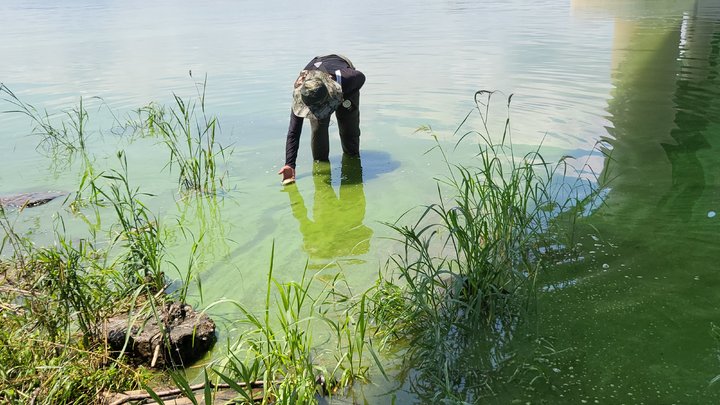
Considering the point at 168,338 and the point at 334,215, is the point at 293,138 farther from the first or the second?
the point at 168,338

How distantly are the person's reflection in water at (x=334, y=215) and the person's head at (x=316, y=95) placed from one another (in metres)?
0.64

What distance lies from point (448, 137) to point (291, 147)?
184 centimetres

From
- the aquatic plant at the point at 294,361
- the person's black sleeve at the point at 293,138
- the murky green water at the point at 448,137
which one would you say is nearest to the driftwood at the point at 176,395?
the aquatic plant at the point at 294,361

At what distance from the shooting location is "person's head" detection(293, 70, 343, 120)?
495 cm

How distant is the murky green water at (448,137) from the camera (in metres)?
2.87

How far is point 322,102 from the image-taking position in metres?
5.03

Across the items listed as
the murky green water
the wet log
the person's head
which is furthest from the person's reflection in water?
the wet log

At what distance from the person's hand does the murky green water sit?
101 mm

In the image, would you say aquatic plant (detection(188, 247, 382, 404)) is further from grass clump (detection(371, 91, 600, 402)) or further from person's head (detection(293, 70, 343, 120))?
person's head (detection(293, 70, 343, 120))

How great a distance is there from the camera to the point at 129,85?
10.0m

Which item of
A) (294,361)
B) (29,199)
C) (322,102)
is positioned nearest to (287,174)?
(322,102)

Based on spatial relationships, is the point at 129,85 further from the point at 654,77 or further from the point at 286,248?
the point at 654,77

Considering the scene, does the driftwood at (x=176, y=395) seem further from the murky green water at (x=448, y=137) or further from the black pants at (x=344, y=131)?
the black pants at (x=344, y=131)

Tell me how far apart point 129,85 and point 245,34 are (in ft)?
23.2
